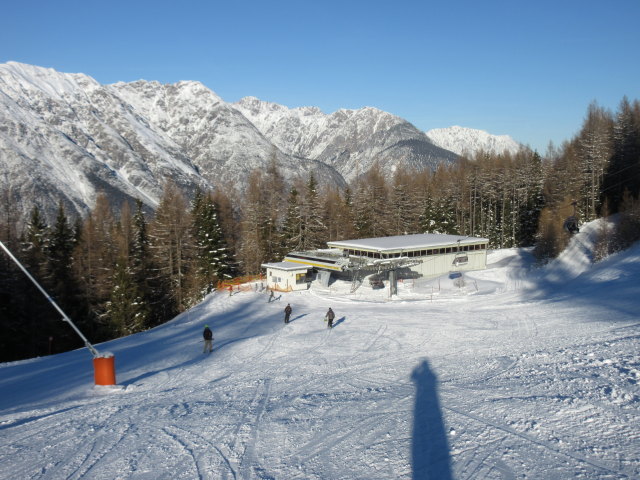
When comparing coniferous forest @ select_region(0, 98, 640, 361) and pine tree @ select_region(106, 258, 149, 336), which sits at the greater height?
coniferous forest @ select_region(0, 98, 640, 361)

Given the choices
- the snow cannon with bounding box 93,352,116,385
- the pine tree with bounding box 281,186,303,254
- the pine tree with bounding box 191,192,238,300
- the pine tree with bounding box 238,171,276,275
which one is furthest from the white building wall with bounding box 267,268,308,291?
the snow cannon with bounding box 93,352,116,385

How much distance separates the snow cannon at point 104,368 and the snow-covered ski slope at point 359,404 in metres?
0.33

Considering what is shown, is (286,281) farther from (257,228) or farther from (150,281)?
(150,281)

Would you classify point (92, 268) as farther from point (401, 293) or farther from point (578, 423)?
point (578, 423)

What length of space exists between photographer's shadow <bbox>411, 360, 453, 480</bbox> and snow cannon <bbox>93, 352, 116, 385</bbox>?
8220mm

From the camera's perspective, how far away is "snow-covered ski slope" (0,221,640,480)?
24.3 ft

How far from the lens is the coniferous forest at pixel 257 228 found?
131 ft

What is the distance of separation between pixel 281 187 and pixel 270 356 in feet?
130

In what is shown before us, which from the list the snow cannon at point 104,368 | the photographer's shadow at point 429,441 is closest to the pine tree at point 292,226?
the snow cannon at point 104,368

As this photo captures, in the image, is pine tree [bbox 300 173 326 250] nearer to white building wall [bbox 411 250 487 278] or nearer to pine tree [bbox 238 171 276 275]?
pine tree [bbox 238 171 276 275]

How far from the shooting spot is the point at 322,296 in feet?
108

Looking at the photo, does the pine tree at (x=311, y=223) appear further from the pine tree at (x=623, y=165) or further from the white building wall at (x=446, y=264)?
the pine tree at (x=623, y=165)

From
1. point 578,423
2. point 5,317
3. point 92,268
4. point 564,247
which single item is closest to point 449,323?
point 578,423

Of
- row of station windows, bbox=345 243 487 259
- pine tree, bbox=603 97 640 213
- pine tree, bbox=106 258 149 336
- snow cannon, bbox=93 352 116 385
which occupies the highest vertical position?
pine tree, bbox=603 97 640 213
